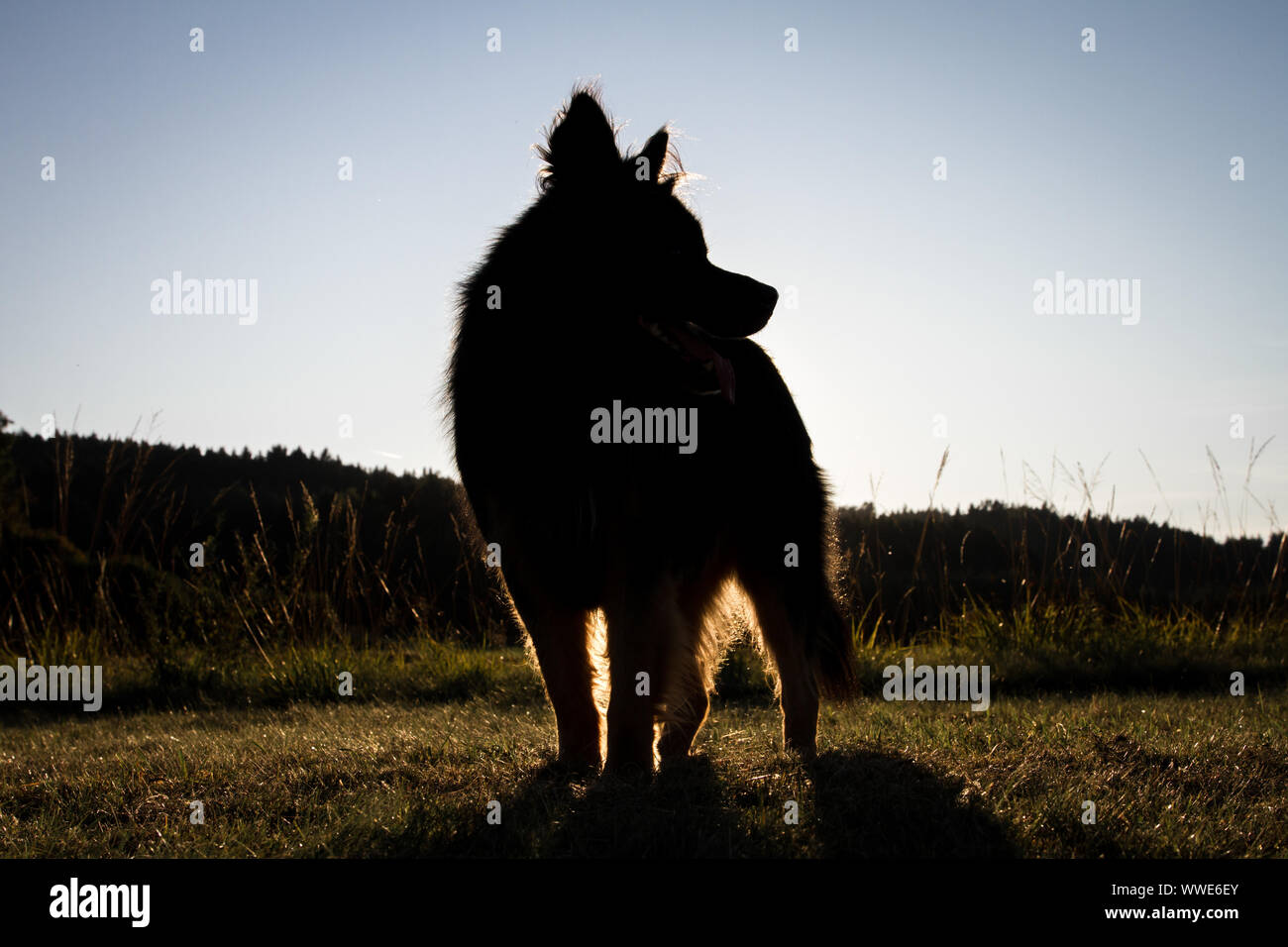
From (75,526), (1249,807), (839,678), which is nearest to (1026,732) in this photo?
(839,678)

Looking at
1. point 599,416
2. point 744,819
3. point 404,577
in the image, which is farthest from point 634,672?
point 404,577

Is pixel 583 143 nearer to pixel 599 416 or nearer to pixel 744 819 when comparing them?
pixel 599 416

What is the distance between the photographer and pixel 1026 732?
372 cm

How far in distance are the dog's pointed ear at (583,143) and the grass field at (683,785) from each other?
2.00 metres

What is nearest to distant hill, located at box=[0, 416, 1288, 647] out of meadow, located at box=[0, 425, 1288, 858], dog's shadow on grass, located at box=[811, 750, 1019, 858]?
meadow, located at box=[0, 425, 1288, 858]

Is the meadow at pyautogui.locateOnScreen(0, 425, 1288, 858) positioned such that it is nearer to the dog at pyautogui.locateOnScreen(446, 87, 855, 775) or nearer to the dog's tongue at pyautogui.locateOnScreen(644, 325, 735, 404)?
the dog at pyautogui.locateOnScreen(446, 87, 855, 775)

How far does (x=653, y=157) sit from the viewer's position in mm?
3500

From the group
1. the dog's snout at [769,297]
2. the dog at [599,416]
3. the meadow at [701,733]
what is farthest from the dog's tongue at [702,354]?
the meadow at [701,733]

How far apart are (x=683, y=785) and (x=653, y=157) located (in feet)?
7.51

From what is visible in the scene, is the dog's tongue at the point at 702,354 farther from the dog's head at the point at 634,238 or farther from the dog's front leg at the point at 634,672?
the dog's front leg at the point at 634,672

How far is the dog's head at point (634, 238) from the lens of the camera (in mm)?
3084

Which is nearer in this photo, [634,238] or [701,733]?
[634,238]

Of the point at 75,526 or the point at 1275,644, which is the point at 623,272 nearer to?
the point at 1275,644
